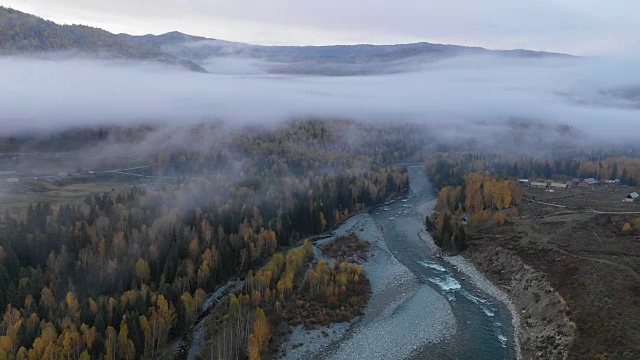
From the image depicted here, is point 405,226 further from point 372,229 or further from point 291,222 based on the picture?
point 291,222

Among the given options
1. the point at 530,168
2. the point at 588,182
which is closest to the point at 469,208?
the point at 588,182

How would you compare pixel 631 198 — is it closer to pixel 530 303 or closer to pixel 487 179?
pixel 487 179

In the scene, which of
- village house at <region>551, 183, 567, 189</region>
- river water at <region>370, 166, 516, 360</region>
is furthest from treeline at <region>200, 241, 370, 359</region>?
village house at <region>551, 183, 567, 189</region>

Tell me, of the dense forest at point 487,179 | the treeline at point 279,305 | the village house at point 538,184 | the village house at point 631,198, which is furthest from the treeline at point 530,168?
the treeline at point 279,305

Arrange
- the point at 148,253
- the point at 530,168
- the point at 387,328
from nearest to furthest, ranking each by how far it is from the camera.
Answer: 1. the point at 387,328
2. the point at 148,253
3. the point at 530,168

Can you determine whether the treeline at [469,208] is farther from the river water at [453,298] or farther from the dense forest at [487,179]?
the river water at [453,298]

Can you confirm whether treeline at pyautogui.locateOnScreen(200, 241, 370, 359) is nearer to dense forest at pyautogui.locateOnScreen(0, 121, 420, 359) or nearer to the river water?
dense forest at pyautogui.locateOnScreen(0, 121, 420, 359)

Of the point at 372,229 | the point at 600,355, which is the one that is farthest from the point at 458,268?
the point at 600,355
